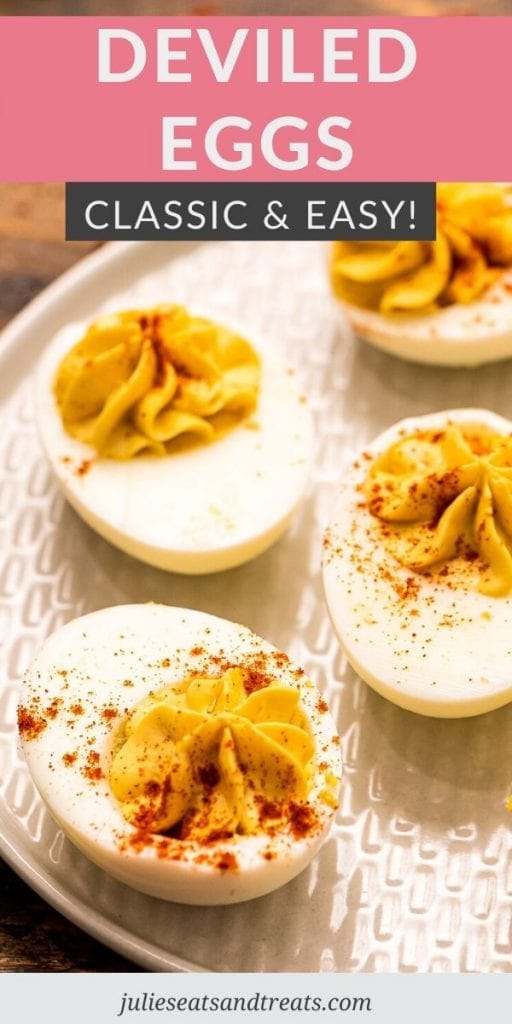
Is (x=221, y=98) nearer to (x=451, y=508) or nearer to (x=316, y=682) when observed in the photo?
(x=451, y=508)

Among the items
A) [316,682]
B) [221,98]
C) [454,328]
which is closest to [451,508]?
[316,682]

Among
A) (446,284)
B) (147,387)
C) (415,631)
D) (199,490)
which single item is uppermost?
(446,284)

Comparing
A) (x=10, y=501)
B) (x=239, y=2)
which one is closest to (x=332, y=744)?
(x=10, y=501)

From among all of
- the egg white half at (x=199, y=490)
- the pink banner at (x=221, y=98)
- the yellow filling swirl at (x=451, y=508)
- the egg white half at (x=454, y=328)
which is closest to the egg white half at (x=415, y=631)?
the yellow filling swirl at (x=451, y=508)

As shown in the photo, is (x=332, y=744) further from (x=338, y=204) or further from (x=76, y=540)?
(x=338, y=204)

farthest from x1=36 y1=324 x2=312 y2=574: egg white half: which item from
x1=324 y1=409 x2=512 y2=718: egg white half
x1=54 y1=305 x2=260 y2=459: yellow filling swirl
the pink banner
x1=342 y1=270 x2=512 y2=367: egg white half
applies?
the pink banner

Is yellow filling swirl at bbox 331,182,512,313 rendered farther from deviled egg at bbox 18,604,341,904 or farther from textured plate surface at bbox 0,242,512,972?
deviled egg at bbox 18,604,341,904
